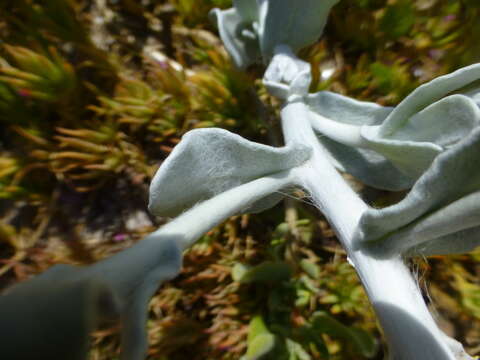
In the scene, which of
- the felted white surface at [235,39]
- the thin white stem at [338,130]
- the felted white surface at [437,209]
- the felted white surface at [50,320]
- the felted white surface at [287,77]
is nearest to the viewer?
the felted white surface at [50,320]

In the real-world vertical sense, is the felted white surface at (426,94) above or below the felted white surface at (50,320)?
above

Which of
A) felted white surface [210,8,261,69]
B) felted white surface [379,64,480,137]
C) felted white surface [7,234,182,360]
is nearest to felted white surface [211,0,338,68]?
felted white surface [210,8,261,69]

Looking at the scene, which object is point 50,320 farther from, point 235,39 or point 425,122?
point 235,39

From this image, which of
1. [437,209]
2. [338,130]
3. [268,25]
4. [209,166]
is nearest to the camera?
[437,209]

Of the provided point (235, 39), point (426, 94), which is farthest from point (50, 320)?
point (235, 39)

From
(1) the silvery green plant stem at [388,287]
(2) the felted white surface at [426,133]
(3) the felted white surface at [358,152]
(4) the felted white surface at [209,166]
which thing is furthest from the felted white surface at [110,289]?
(3) the felted white surface at [358,152]

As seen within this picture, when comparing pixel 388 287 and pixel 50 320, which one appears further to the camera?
pixel 388 287

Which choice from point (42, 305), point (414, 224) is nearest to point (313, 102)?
point (414, 224)

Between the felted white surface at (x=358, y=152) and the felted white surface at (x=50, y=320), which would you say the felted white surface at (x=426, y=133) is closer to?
the felted white surface at (x=358, y=152)
